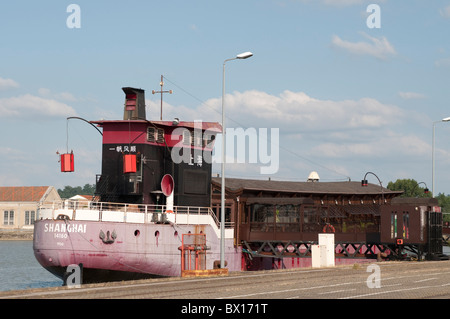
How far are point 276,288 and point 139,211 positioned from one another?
69.6 ft

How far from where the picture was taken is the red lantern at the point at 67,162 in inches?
1672

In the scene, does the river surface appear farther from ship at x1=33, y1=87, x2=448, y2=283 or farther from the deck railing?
ship at x1=33, y1=87, x2=448, y2=283

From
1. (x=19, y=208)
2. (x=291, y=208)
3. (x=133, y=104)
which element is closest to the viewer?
(x=133, y=104)

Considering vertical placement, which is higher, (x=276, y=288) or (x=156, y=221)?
(x=156, y=221)

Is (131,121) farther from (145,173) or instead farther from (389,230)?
(389,230)

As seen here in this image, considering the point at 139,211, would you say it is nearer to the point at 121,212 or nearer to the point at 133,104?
the point at 121,212

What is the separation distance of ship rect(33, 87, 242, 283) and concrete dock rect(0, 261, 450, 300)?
11.8 metres

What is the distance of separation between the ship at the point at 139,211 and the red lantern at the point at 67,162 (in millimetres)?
65

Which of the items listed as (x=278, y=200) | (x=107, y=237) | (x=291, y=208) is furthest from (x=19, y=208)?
(x=107, y=237)

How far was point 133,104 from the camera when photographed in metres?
46.5

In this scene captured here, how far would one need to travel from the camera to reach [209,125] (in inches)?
1919

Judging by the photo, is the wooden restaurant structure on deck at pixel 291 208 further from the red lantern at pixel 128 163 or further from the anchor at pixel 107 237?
the anchor at pixel 107 237
